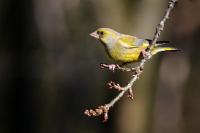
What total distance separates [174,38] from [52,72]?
4.73 meters

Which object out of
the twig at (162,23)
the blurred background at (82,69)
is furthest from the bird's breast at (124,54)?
the blurred background at (82,69)

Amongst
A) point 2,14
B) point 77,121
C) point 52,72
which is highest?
point 2,14

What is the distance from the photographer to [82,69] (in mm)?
16812

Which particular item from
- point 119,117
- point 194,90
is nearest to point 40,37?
point 119,117

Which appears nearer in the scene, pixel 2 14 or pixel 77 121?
pixel 2 14

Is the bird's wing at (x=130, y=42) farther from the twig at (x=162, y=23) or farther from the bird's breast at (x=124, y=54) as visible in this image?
the twig at (x=162, y=23)

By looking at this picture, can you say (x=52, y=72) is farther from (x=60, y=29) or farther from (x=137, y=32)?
(x=137, y=32)

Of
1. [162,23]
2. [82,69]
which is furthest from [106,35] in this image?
[82,69]

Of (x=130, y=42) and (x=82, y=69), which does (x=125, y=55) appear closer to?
(x=130, y=42)

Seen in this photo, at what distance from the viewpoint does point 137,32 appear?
475 inches

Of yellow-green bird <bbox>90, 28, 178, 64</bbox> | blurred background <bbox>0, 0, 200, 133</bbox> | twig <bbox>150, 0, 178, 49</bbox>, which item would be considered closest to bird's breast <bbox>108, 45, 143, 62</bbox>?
yellow-green bird <bbox>90, 28, 178, 64</bbox>

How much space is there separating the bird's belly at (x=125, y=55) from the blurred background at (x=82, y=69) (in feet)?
14.4

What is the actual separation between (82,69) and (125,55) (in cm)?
1127

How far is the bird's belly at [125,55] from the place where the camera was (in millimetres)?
5516
